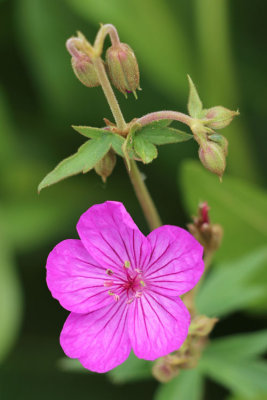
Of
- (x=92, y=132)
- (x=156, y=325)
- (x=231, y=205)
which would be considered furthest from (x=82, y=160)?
(x=231, y=205)

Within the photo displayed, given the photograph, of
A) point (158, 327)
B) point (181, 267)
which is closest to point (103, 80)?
point (181, 267)

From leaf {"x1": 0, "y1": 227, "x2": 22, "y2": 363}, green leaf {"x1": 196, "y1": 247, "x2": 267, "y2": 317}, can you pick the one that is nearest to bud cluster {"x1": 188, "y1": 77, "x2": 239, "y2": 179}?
green leaf {"x1": 196, "y1": 247, "x2": 267, "y2": 317}

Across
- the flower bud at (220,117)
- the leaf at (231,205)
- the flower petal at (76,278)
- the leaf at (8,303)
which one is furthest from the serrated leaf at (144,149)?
the leaf at (8,303)

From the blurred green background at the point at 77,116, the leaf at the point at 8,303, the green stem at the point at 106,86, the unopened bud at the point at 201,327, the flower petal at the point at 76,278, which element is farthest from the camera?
the blurred green background at the point at 77,116

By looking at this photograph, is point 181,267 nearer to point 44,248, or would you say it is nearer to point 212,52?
point 44,248

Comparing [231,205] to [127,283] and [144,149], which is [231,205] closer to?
[127,283]

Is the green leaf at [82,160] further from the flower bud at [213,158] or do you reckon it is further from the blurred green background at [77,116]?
the blurred green background at [77,116]

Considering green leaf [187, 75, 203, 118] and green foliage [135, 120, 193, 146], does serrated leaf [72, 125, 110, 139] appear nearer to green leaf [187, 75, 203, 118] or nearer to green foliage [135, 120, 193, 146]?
green foliage [135, 120, 193, 146]
